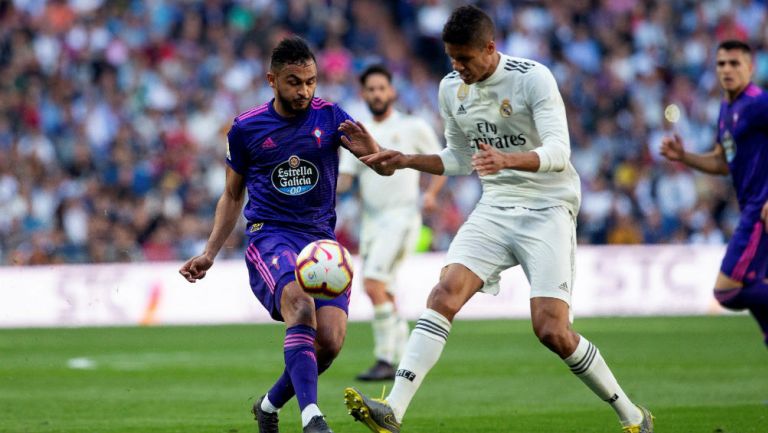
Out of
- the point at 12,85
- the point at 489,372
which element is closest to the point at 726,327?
the point at 489,372

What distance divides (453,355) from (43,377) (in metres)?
4.52

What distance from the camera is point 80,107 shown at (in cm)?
2378

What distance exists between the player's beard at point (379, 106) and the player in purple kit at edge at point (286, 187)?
4942 millimetres

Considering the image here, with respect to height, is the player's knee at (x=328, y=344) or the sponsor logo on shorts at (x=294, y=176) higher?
the sponsor logo on shorts at (x=294, y=176)

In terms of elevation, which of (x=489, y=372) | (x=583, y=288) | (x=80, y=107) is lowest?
(x=583, y=288)

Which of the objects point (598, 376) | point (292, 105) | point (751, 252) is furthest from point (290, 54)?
point (751, 252)

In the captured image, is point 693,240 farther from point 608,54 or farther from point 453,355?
point 453,355

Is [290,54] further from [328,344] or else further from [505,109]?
[328,344]

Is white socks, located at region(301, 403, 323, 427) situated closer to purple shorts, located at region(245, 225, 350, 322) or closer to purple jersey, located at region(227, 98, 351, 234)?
purple shorts, located at region(245, 225, 350, 322)

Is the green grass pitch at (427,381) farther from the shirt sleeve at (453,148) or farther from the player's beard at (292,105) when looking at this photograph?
the player's beard at (292,105)

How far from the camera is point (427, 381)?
1194 cm

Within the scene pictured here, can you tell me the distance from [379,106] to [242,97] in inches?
448

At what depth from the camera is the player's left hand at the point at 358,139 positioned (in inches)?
303

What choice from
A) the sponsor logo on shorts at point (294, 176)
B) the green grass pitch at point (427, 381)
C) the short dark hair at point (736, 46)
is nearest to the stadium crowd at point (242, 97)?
the green grass pitch at point (427, 381)
